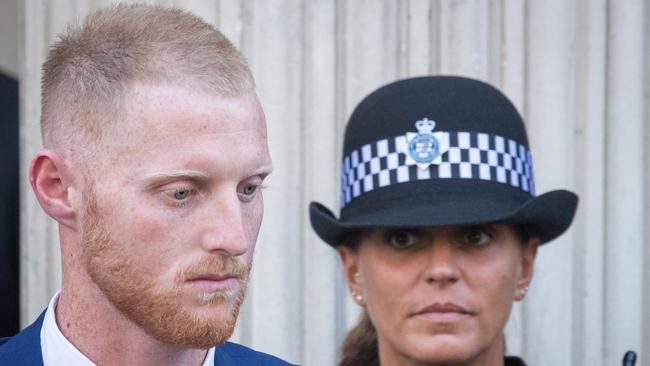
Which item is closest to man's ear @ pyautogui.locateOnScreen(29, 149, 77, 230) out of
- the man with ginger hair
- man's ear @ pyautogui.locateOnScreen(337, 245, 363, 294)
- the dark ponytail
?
the man with ginger hair

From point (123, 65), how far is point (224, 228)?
0.39 m

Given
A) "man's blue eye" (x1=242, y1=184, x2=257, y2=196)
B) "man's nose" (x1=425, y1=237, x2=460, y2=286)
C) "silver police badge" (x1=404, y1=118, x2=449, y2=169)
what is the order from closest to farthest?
"man's blue eye" (x1=242, y1=184, x2=257, y2=196) < "man's nose" (x1=425, y1=237, x2=460, y2=286) < "silver police badge" (x1=404, y1=118, x2=449, y2=169)

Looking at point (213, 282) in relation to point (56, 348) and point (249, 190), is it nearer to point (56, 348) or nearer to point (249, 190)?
point (249, 190)

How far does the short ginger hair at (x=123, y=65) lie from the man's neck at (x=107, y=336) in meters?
0.32

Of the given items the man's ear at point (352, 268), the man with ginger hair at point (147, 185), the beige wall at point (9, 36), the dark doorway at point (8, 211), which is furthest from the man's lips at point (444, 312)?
the beige wall at point (9, 36)

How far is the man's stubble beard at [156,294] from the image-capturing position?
2066mm

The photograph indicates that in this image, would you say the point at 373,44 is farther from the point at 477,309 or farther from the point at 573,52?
the point at 477,309

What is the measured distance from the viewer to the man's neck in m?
2.20

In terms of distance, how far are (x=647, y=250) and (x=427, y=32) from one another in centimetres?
108

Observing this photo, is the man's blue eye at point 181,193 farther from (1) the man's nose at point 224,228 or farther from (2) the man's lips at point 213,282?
(2) the man's lips at point 213,282

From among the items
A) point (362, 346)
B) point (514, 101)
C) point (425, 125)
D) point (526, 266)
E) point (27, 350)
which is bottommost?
point (362, 346)

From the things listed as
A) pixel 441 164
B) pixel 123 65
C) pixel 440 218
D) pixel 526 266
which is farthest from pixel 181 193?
pixel 526 266

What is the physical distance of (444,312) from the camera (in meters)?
2.70

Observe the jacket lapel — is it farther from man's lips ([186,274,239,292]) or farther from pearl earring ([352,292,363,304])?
pearl earring ([352,292,363,304])
